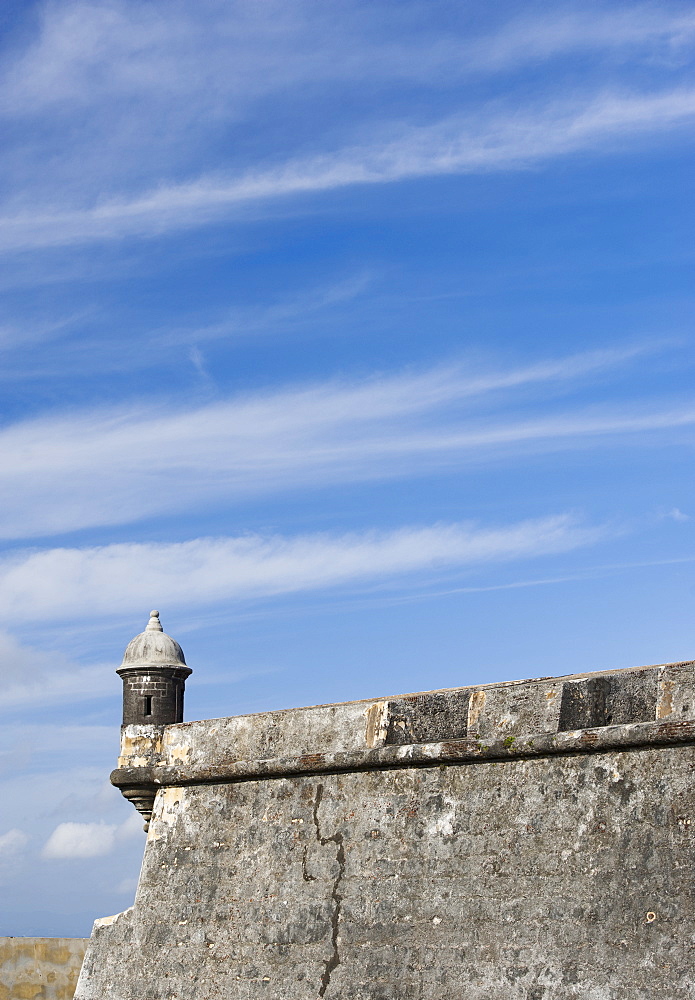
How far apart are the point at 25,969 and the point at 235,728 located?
18.4 feet

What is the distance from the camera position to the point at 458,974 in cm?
641

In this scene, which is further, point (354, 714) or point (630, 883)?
point (354, 714)

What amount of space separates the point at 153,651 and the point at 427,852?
4.28 meters

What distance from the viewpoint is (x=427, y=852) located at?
6.77 meters

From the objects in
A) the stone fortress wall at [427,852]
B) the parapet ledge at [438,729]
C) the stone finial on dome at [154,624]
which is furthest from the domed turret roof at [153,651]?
the stone fortress wall at [427,852]

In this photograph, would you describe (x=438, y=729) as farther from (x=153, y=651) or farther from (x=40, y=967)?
(x=40, y=967)

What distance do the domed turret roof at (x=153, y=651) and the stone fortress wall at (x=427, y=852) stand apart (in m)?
2.05

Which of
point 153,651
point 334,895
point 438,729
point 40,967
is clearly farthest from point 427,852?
point 40,967

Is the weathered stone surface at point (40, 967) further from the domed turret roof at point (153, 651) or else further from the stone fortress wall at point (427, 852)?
the stone fortress wall at point (427, 852)

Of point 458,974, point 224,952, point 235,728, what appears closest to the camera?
point 458,974

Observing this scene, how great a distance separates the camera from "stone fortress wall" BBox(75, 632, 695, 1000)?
5957 mm

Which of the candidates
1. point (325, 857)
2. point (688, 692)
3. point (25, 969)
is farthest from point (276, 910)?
point (25, 969)

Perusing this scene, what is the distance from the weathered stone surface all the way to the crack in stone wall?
567cm

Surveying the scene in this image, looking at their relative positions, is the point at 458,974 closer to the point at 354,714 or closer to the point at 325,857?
the point at 325,857
